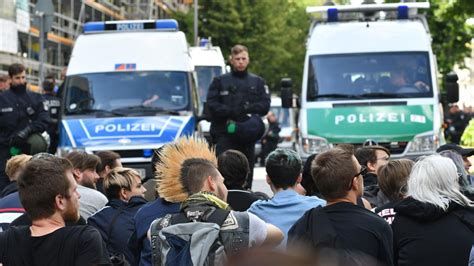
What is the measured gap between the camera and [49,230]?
4613 mm

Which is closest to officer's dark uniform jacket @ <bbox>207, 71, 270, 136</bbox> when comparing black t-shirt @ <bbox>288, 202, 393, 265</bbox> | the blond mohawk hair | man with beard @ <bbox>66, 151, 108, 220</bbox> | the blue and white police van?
the blue and white police van

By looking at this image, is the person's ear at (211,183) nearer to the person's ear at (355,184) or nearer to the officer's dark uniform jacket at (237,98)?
the person's ear at (355,184)

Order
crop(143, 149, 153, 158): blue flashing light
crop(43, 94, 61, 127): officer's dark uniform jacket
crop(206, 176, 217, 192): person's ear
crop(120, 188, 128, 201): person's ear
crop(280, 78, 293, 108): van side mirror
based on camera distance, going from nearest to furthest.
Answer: crop(206, 176, 217, 192): person's ear → crop(120, 188, 128, 201): person's ear → crop(143, 149, 153, 158): blue flashing light → crop(43, 94, 61, 127): officer's dark uniform jacket → crop(280, 78, 293, 108): van side mirror

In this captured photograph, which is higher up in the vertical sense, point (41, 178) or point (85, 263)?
point (41, 178)

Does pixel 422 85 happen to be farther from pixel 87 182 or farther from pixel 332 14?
pixel 87 182

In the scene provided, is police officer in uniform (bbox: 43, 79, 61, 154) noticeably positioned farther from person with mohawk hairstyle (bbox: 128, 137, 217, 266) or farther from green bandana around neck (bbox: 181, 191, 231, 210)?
green bandana around neck (bbox: 181, 191, 231, 210)

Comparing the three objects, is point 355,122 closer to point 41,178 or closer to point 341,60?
point 341,60

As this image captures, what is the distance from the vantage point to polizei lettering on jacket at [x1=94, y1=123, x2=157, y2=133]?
610 inches

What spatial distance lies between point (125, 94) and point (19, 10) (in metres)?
28.1

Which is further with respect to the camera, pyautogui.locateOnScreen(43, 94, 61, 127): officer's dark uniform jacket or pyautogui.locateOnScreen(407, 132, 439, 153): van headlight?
pyautogui.locateOnScreen(407, 132, 439, 153): van headlight

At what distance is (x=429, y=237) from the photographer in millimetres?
6090

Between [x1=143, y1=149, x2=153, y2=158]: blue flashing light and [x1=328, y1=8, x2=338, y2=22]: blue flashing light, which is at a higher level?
[x1=328, y1=8, x2=338, y2=22]: blue flashing light

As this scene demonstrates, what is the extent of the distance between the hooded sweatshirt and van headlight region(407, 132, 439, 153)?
32.9 feet

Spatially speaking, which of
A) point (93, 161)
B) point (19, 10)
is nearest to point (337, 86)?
point (93, 161)
